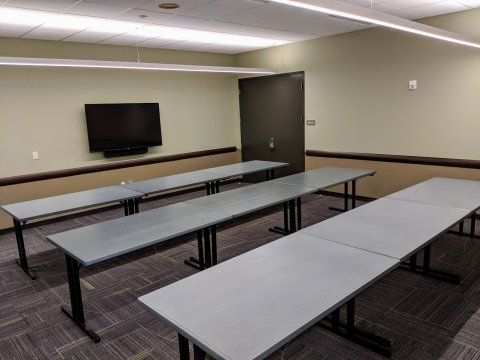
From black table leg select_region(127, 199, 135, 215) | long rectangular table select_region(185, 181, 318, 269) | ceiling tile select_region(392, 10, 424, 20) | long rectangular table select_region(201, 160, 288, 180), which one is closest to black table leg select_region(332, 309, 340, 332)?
long rectangular table select_region(185, 181, 318, 269)

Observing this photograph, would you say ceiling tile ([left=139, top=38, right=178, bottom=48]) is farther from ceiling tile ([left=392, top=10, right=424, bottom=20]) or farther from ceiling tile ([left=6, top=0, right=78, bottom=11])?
ceiling tile ([left=392, top=10, right=424, bottom=20])

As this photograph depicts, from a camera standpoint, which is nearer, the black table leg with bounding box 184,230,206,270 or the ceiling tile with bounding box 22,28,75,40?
the black table leg with bounding box 184,230,206,270

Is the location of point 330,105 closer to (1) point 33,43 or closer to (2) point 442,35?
(2) point 442,35

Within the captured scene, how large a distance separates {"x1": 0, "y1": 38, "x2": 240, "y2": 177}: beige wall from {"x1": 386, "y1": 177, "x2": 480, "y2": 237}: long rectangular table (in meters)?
4.25

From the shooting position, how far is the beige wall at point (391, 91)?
4.53 m

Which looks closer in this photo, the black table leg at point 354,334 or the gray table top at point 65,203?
the black table leg at point 354,334

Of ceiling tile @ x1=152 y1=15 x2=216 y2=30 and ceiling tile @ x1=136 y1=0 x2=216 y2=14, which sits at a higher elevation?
ceiling tile @ x1=152 y1=15 x2=216 y2=30

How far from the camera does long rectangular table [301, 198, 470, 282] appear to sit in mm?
2223

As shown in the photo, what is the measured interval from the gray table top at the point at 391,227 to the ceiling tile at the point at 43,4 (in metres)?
2.96

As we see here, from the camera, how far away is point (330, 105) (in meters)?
5.92

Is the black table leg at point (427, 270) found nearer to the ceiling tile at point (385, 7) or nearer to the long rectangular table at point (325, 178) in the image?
the long rectangular table at point (325, 178)

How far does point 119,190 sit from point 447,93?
4187mm

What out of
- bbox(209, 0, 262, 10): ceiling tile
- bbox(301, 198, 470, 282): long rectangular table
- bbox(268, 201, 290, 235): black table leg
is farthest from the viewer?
bbox(268, 201, 290, 235): black table leg

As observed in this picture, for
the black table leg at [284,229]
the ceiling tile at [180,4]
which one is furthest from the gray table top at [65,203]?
the ceiling tile at [180,4]
